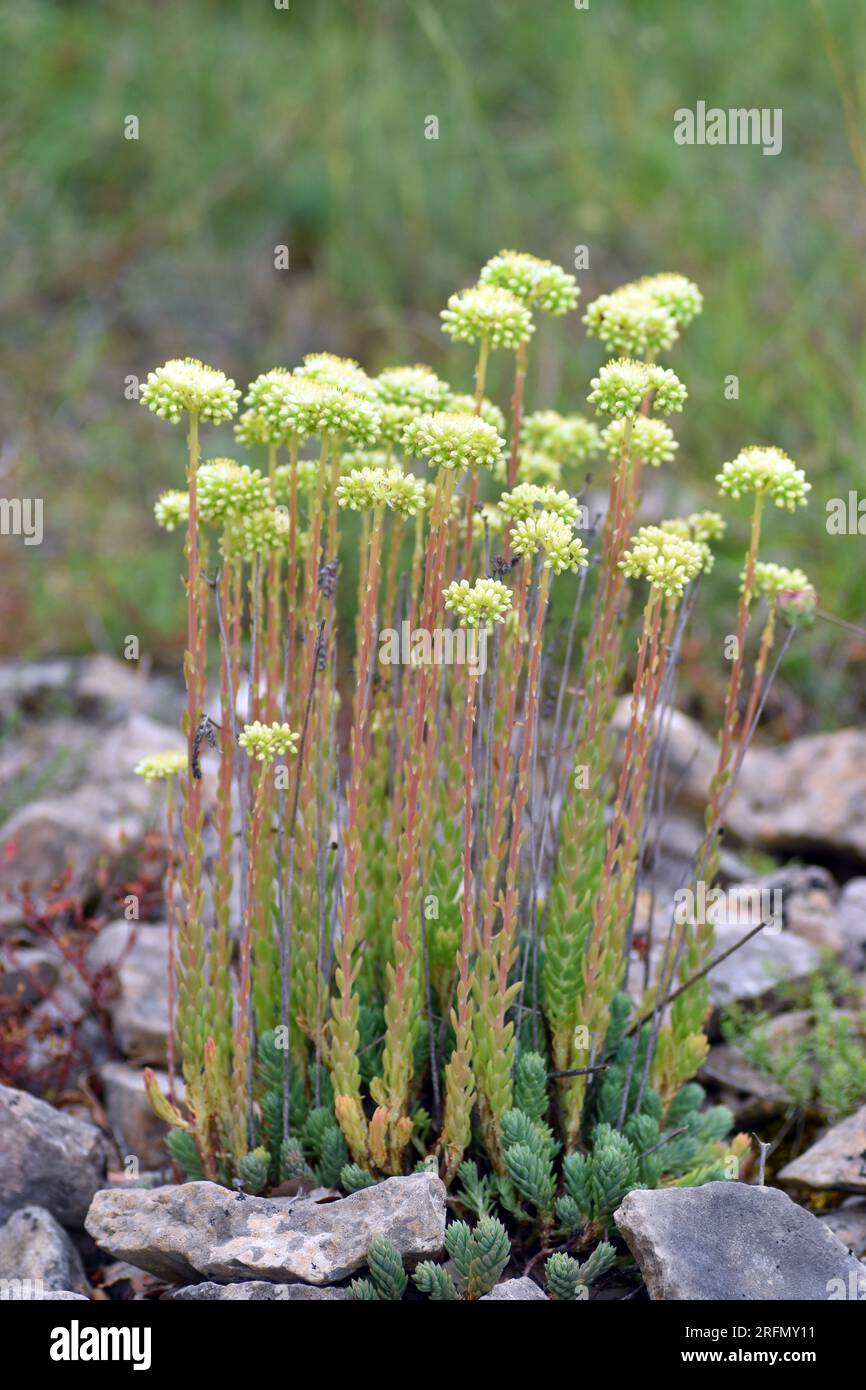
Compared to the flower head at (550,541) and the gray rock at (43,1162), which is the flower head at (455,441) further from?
the gray rock at (43,1162)

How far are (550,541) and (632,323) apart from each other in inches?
22.9

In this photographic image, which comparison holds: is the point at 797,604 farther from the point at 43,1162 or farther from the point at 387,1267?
the point at 43,1162

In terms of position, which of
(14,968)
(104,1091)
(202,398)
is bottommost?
(104,1091)

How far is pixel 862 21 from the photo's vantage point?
746cm

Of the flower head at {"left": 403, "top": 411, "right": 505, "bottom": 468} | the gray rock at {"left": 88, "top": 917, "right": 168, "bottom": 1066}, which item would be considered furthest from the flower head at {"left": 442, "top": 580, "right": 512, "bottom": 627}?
the gray rock at {"left": 88, "top": 917, "right": 168, "bottom": 1066}

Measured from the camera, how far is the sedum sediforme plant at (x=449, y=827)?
260 centimetres

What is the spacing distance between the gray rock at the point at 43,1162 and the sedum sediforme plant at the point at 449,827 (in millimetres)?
308

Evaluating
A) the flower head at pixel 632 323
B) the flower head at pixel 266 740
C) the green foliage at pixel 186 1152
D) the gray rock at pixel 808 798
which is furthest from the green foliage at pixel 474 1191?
the gray rock at pixel 808 798

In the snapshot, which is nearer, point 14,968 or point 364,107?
point 14,968

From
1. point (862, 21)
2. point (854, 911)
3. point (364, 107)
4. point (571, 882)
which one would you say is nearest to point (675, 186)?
point (862, 21)

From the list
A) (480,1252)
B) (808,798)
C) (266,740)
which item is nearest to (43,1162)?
(480,1252)

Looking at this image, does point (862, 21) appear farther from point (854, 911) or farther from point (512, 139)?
point (854, 911)

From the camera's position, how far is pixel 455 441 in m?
2.45

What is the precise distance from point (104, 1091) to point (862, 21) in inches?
261
